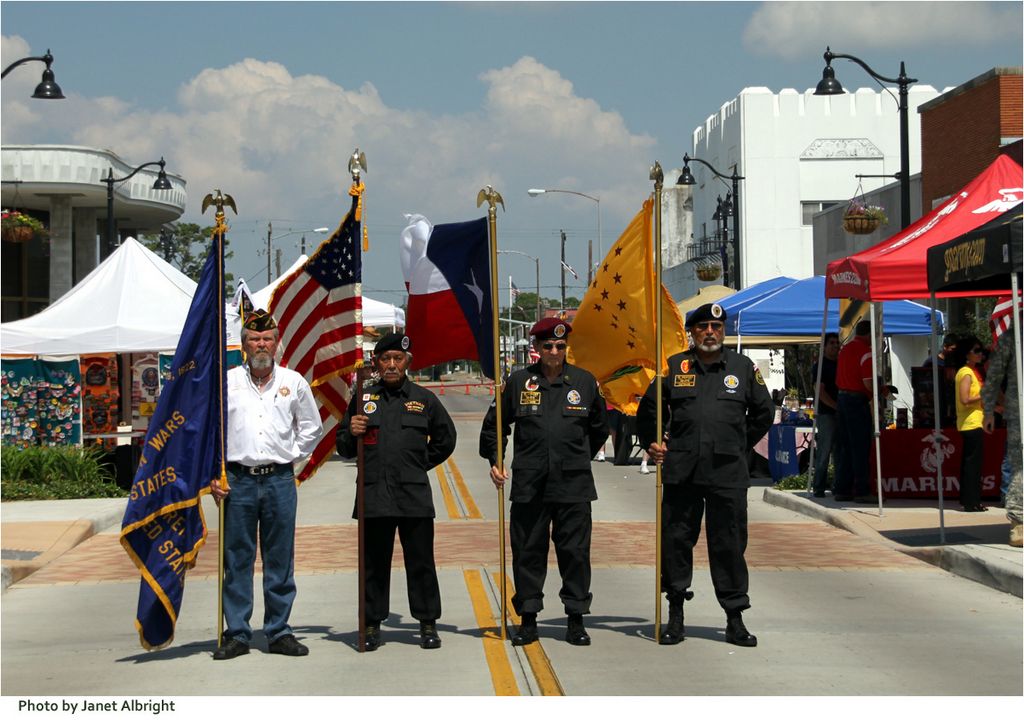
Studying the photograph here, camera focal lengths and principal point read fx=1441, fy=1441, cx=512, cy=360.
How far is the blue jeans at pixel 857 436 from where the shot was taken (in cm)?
1700

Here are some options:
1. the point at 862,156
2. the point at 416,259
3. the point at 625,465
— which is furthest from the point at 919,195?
the point at 862,156

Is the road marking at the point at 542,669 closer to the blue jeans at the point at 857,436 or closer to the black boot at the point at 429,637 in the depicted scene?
the black boot at the point at 429,637

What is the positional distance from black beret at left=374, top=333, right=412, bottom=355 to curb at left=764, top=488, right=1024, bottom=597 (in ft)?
17.1

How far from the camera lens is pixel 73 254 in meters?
51.2

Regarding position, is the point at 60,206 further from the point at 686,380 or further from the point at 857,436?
the point at 686,380

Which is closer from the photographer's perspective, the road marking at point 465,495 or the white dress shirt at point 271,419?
the white dress shirt at point 271,419

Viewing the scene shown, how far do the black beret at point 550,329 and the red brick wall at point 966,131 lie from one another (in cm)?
2199

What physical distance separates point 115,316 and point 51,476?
2.60 meters

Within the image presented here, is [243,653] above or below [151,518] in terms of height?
below

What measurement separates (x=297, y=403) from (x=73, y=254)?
147 ft

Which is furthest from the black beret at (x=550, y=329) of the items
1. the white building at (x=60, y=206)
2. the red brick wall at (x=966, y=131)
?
the white building at (x=60, y=206)

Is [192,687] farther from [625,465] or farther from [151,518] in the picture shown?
[625,465]

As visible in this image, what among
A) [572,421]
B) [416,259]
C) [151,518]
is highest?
[416,259]

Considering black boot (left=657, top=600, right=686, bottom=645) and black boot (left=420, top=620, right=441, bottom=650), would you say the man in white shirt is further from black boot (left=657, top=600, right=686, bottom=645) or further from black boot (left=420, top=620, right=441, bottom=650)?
black boot (left=657, top=600, right=686, bottom=645)
